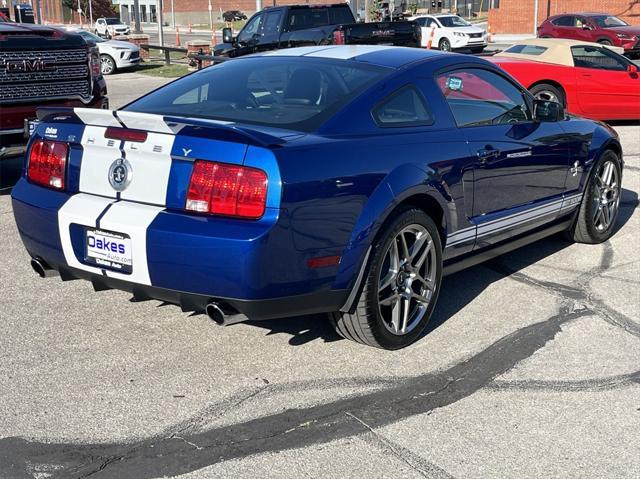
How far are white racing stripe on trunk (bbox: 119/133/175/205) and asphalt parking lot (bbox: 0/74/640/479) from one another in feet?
2.99

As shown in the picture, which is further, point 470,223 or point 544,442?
point 470,223

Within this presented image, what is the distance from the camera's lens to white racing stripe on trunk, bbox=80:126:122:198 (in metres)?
4.12

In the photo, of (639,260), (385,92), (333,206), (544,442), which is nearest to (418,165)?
(385,92)

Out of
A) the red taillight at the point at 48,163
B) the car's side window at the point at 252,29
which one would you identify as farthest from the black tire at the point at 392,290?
the car's side window at the point at 252,29

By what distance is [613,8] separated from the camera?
4978 centimetres

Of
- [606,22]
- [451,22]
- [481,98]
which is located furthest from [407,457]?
[451,22]

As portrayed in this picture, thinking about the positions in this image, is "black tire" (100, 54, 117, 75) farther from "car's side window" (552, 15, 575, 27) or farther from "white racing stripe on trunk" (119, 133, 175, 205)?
"white racing stripe on trunk" (119, 133, 175, 205)

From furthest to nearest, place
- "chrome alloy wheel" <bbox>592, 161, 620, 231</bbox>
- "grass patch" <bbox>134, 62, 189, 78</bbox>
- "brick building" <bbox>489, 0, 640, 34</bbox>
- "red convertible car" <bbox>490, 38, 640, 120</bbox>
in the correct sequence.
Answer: "brick building" <bbox>489, 0, 640, 34</bbox>, "grass patch" <bbox>134, 62, 189, 78</bbox>, "red convertible car" <bbox>490, 38, 640, 120</bbox>, "chrome alloy wheel" <bbox>592, 161, 620, 231</bbox>

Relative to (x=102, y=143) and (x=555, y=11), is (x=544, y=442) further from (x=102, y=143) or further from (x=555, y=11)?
(x=555, y=11)

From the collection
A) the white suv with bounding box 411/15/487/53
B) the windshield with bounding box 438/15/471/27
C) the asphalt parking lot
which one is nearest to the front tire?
the white suv with bounding box 411/15/487/53

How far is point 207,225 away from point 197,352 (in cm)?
99

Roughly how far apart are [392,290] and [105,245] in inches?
59.2

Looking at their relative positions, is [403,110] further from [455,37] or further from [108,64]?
[455,37]

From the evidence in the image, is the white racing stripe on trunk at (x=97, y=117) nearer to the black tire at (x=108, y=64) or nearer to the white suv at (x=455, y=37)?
the black tire at (x=108, y=64)
